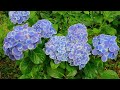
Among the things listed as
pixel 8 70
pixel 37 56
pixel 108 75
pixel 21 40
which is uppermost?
pixel 21 40

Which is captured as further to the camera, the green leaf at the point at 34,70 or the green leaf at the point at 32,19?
the green leaf at the point at 32,19

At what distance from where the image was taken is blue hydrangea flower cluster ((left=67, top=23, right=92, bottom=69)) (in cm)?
277

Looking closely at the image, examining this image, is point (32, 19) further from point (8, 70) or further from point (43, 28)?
point (8, 70)

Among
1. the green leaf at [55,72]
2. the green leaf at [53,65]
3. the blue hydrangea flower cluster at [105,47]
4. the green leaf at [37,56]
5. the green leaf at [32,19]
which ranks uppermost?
the green leaf at [32,19]

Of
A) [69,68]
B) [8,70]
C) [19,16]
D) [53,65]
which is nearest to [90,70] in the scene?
[69,68]

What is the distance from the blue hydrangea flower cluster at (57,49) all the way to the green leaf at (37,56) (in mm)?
56

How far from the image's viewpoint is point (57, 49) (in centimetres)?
275

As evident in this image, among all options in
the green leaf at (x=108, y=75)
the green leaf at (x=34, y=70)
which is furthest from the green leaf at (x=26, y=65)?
the green leaf at (x=108, y=75)

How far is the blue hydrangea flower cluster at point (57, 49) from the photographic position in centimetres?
276

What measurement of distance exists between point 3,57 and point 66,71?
1.39m

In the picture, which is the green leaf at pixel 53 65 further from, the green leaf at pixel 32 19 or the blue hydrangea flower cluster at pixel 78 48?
the green leaf at pixel 32 19

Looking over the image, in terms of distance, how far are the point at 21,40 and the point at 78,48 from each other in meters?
0.40

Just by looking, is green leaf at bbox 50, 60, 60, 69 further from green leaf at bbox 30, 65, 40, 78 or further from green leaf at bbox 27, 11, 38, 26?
green leaf at bbox 27, 11, 38, 26

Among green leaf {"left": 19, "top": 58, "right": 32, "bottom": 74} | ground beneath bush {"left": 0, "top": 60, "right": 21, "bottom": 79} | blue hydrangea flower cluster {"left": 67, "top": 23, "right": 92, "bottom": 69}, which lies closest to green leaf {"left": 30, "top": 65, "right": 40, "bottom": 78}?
green leaf {"left": 19, "top": 58, "right": 32, "bottom": 74}
